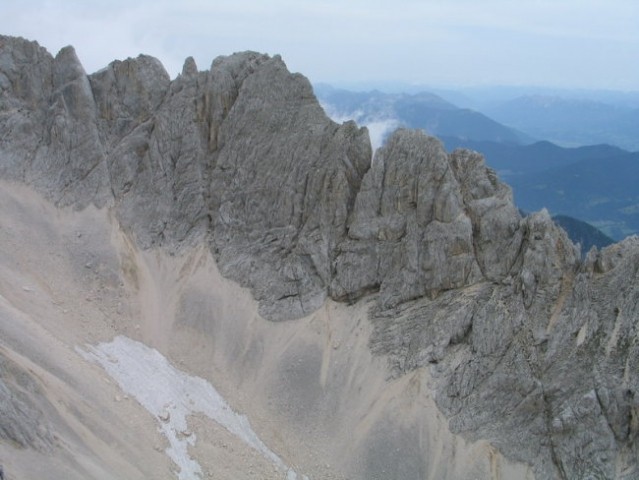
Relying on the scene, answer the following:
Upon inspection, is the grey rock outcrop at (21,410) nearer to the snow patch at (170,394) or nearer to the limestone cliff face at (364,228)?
the snow patch at (170,394)

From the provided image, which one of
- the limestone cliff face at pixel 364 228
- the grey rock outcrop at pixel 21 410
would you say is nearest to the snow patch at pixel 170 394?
the grey rock outcrop at pixel 21 410

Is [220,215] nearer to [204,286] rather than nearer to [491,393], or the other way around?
[204,286]

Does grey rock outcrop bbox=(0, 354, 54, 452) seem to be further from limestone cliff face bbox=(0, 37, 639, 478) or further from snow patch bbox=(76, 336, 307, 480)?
limestone cliff face bbox=(0, 37, 639, 478)

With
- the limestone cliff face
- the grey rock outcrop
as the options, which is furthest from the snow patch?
the limestone cliff face

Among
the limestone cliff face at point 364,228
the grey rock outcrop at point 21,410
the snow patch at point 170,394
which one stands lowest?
the snow patch at point 170,394

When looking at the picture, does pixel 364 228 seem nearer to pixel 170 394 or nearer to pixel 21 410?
pixel 170 394

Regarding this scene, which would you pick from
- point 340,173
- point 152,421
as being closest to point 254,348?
point 152,421

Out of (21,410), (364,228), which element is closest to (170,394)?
(21,410)
